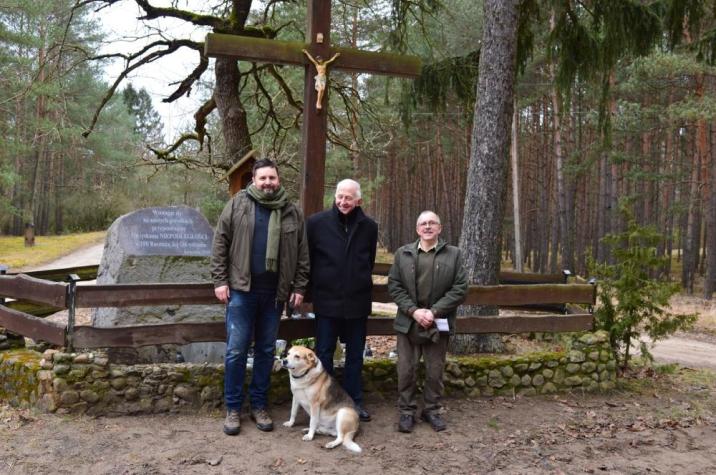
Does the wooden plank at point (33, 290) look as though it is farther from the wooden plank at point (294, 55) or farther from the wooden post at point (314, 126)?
the wooden plank at point (294, 55)

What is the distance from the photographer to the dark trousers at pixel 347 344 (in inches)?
198

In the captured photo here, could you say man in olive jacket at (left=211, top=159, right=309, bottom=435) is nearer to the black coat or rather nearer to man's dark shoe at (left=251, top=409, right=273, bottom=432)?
man's dark shoe at (left=251, top=409, right=273, bottom=432)

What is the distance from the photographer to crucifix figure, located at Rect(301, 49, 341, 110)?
596 cm

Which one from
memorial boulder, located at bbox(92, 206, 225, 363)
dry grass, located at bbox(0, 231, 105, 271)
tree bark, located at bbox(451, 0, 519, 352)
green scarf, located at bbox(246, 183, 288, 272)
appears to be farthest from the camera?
dry grass, located at bbox(0, 231, 105, 271)

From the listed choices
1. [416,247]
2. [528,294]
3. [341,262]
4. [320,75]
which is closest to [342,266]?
[341,262]

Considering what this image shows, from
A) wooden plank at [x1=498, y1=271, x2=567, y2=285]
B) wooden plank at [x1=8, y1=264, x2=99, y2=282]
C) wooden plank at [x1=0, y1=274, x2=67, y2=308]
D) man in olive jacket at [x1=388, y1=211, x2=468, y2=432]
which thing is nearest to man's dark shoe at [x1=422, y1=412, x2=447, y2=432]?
man in olive jacket at [x1=388, y1=211, x2=468, y2=432]

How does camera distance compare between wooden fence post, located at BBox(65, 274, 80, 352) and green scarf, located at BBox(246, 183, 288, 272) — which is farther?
wooden fence post, located at BBox(65, 274, 80, 352)

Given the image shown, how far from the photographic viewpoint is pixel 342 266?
16.1 feet

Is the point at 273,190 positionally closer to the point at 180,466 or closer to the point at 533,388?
the point at 180,466

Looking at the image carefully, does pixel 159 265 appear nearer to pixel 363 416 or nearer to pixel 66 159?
pixel 363 416

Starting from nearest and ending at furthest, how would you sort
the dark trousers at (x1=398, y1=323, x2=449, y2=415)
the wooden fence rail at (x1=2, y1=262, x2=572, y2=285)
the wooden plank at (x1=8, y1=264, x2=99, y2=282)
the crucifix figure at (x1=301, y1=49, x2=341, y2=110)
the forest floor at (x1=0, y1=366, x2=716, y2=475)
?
the forest floor at (x1=0, y1=366, x2=716, y2=475) < the dark trousers at (x1=398, y1=323, x2=449, y2=415) < the crucifix figure at (x1=301, y1=49, x2=341, y2=110) < the wooden plank at (x1=8, y1=264, x2=99, y2=282) < the wooden fence rail at (x1=2, y1=262, x2=572, y2=285)

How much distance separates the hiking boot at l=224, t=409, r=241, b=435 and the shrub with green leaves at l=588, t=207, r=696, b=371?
4.29 metres

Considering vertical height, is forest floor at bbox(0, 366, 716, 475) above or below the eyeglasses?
below

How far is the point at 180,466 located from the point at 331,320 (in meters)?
1.65
